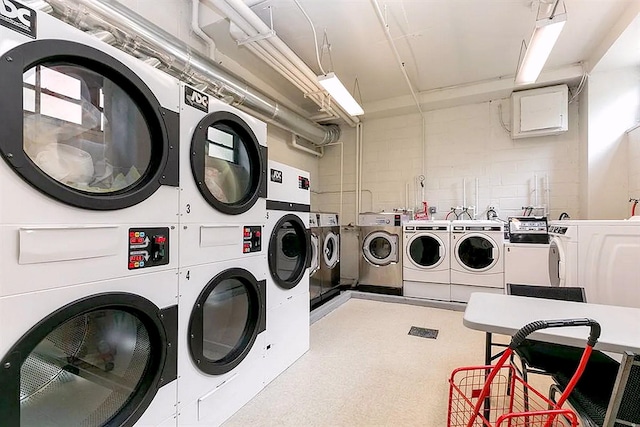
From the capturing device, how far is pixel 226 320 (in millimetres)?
1928

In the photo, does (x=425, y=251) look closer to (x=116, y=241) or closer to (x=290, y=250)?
(x=290, y=250)

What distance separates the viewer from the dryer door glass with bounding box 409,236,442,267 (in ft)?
13.7

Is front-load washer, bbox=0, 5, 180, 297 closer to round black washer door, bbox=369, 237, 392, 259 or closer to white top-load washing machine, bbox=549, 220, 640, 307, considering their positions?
white top-load washing machine, bbox=549, 220, 640, 307

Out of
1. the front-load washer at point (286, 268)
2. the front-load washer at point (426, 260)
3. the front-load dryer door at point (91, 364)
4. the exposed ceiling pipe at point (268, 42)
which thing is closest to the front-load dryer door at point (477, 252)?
the front-load washer at point (426, 260)

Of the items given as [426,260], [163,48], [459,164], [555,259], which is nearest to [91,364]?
[163,48]

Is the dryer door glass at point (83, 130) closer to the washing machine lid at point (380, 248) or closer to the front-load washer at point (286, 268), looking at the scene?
the front-load washer at point (286, 268)

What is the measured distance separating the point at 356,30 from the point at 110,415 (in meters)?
3.52

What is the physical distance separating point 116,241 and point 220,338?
954 millimetres

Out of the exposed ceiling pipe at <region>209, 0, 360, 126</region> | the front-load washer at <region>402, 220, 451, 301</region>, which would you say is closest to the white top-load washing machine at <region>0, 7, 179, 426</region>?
the exposed ceiling pipe at <region>209, 0, 360, 126</region>

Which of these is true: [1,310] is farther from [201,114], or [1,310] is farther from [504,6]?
[504,6]

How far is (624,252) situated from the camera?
94.7 inches

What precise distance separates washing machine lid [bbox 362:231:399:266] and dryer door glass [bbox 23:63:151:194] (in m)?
3.68

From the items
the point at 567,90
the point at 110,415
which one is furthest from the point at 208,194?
the point at 567,90

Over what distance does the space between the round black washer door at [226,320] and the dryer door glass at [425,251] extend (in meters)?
2.86
